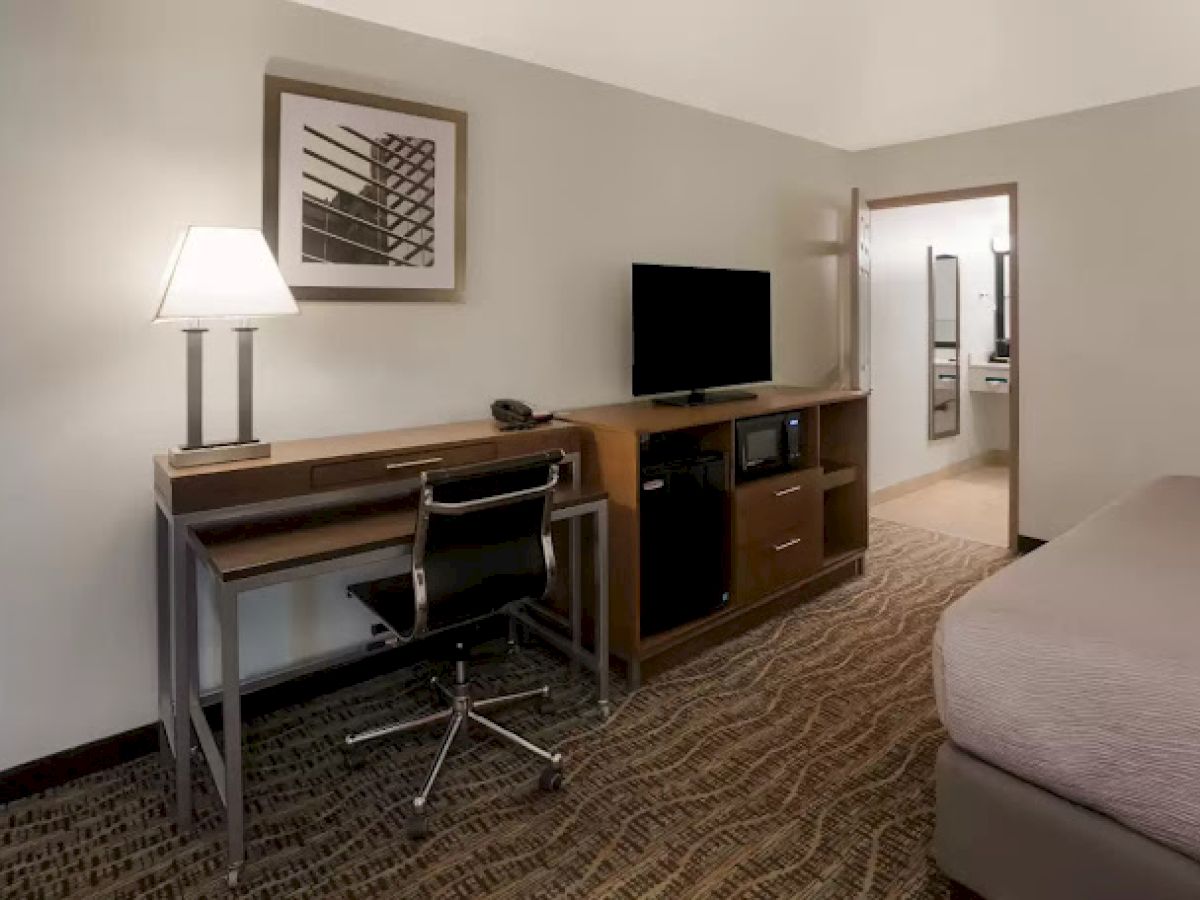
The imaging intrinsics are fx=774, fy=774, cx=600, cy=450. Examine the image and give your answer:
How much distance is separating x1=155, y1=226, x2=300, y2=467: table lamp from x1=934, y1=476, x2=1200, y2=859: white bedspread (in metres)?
1.90

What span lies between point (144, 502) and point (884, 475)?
452 centimetres

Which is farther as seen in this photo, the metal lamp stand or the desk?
the metal lamp stand

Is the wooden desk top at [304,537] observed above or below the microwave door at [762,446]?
below

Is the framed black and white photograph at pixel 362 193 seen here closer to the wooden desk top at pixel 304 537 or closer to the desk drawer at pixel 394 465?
the desk drawer at pixel 394 465

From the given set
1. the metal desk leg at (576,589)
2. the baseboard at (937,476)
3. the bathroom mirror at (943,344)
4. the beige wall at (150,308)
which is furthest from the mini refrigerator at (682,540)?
the bathroom mirror at (943,344)

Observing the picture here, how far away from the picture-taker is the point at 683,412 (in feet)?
10.1

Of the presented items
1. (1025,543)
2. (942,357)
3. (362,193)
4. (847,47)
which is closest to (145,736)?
(362,193)

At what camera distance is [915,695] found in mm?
2721

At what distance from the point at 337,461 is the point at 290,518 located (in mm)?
218

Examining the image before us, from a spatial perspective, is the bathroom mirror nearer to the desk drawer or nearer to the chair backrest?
the desk drawer

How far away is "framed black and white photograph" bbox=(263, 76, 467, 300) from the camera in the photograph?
249 centimetres

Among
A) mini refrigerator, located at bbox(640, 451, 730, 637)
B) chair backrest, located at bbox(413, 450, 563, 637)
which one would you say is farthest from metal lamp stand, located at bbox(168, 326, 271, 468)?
mini refrigerator, located at bbox(640, 451, 730, 637)

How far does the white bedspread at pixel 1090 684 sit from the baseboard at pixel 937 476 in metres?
3.58

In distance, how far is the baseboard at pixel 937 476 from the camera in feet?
17.7
